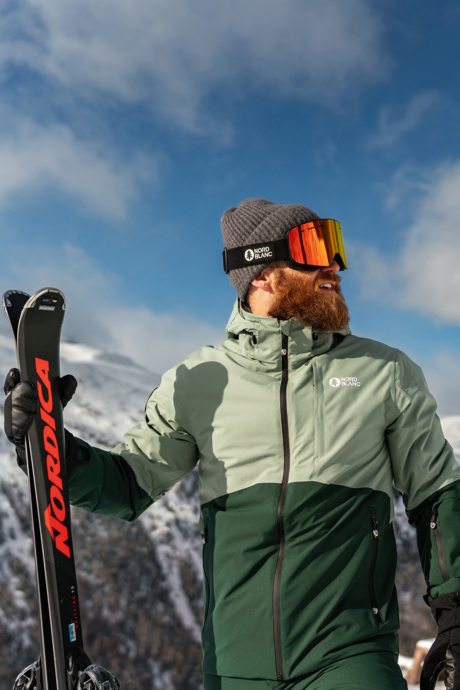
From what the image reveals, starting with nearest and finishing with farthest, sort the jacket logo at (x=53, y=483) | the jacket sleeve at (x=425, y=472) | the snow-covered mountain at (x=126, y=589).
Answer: the jacket sleeve at (x=425, y=472) < the jacket logo at (x=53, y=483) < the snow-covered mountain at (x=126, y=589)

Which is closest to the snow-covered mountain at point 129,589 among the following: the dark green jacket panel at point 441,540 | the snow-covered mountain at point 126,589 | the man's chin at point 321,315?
the snow-covered mountain at point 126,589

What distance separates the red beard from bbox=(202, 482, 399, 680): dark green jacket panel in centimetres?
59

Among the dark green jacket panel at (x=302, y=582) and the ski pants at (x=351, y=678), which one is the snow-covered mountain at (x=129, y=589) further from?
the ski pants at (x=351, y=678)

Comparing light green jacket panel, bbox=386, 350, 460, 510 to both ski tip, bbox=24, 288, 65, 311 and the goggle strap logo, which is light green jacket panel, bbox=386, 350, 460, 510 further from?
ski tip, bbox=24, 288, 65, 311

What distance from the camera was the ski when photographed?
175cm

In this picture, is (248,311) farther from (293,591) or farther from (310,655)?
(310,655)

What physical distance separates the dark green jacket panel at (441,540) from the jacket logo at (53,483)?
4.03ft

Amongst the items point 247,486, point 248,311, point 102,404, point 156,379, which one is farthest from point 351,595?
point 156,379

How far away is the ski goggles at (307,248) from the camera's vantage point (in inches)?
80.8

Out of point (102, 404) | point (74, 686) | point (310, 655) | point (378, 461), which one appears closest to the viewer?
point (310, 655)

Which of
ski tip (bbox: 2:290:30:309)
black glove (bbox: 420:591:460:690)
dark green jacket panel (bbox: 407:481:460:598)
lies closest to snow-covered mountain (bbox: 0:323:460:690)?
ski tip (bbox: 2:290:30:309)

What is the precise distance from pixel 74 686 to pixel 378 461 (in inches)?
48.3

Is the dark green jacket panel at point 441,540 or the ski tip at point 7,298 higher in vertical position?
the ski tip at point 7,298

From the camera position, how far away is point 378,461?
1.84 meters
